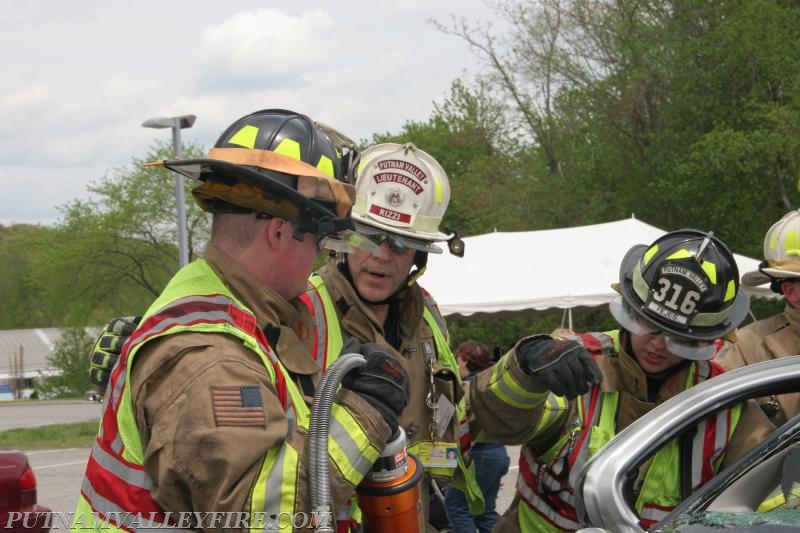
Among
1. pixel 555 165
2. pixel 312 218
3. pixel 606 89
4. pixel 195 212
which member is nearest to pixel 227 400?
pixel 312 218

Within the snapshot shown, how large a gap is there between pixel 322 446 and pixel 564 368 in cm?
105

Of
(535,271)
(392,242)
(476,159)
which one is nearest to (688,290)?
(392,242)

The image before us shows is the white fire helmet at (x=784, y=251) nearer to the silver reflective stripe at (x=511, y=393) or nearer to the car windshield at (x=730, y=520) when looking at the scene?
the silver reflective stripe at (x=511, y=393)

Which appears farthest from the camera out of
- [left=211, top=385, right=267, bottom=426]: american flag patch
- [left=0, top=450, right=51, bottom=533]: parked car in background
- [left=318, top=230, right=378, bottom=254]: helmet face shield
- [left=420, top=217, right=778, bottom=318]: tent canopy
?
[left=420, top=217, right=778, bottom=318]: tent canopy

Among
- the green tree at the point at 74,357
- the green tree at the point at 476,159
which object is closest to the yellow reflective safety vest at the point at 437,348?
the green tree at the point at 476,159

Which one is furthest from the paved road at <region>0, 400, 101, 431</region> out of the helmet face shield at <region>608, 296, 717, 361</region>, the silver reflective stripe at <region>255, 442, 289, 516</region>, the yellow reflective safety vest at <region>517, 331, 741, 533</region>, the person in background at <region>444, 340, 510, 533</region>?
the silver reflective stripe at <region>255, 442, 289, 516</region>

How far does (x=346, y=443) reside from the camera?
1.90 metres

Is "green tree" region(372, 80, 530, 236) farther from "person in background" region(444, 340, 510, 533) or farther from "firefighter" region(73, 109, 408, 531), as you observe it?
"firefighter" region(73, 109, 408, 531)

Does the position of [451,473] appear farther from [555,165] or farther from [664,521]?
[555,165]

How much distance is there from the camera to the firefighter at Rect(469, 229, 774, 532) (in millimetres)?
2689

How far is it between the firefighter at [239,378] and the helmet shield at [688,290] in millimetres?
1103

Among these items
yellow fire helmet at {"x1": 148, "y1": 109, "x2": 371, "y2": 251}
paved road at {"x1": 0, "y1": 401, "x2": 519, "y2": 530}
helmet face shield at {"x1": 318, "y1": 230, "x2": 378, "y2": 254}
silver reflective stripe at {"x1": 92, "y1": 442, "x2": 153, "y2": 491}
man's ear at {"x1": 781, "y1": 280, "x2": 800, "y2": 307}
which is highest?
yellow fire helmet at {"x1": 148, "y1": 109, "x2": 371, "y2": 251}

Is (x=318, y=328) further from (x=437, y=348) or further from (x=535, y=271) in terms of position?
(x=535, y=271)

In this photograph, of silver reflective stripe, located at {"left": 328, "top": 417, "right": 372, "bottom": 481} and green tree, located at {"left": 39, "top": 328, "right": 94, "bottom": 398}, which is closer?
silver reflective stripe, located at {"left": 328, "top": 417, "right": 372, "bottom": 481}
